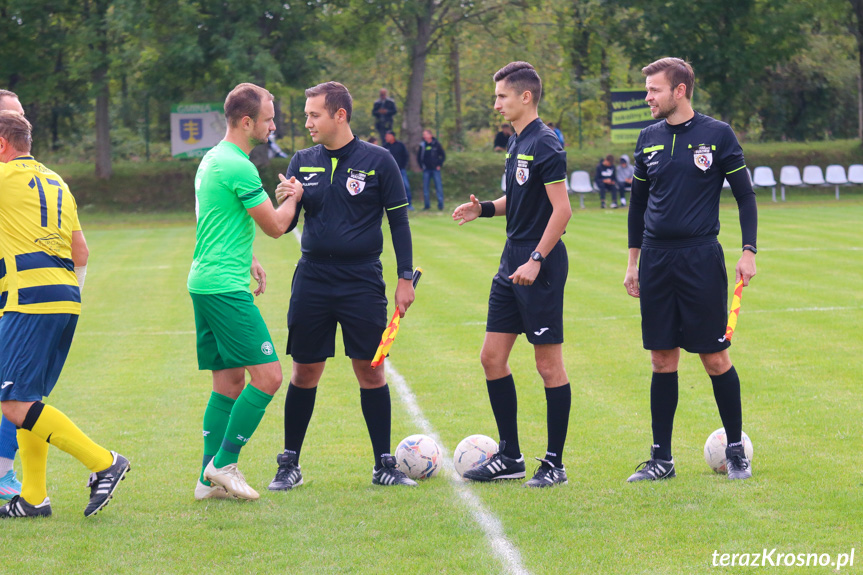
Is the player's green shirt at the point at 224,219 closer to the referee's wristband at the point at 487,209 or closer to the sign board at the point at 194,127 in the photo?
the referee's wristband at the point at 487,209

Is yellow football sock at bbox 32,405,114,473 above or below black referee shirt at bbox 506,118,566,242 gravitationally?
below

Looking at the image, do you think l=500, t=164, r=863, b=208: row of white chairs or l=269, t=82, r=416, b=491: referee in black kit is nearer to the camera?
l=269, t=82, r=416, b=491: referee in black kit

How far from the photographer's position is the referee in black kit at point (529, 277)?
5445 mm

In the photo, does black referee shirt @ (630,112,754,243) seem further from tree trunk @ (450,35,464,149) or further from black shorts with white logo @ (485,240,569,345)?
tree trunk @ (450,35,464,149)

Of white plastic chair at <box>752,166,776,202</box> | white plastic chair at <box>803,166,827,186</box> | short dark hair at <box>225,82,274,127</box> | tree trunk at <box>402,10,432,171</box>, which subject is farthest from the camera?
tree trunk at <box>402,10,432,171</box>

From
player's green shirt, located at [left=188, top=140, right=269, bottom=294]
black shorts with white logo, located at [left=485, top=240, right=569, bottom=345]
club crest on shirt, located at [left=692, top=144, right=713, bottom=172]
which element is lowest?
black shorts with white logo, located at [left=485, top=240, right=569, bottom=345]

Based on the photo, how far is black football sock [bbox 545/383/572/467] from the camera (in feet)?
18.3

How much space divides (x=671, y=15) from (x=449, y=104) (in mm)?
12040

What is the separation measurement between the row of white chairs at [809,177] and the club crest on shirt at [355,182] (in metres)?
27.6

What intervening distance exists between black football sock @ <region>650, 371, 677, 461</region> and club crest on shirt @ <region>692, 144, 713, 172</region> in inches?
47.3

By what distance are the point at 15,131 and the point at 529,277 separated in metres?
2.77

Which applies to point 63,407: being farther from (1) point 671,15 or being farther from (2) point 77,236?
(1) point 671,15

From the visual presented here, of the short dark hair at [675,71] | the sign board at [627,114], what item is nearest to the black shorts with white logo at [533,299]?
the short dark hair at [675,71]

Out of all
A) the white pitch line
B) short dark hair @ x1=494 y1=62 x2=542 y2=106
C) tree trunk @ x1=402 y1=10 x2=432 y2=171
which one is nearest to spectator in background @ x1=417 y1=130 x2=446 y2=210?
tree trunk @ x1=402 y1=10 x2=432 y2=171
